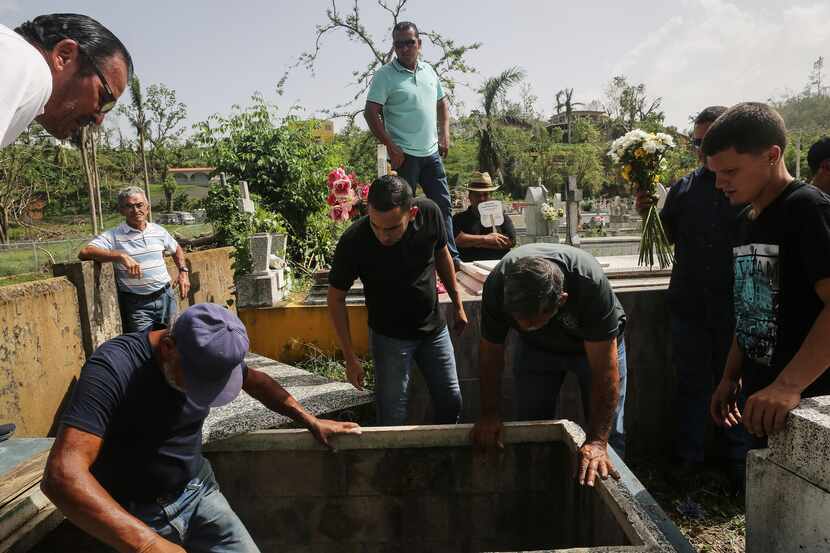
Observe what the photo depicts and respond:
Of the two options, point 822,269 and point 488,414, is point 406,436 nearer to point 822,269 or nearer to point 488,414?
point 488,414

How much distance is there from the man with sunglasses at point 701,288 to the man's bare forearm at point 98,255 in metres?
3.93

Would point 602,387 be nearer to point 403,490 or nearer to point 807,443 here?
point 807,443

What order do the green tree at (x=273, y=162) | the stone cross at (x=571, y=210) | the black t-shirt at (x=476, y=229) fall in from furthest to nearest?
the stone cross at (x=571, y=210), the green tree at (x=273, y=162), the black t-shirt at (x=476, y=229)

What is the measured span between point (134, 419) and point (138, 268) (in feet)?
8.89

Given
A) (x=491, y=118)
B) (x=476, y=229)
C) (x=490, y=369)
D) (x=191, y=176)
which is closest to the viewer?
(x=490, y=369)

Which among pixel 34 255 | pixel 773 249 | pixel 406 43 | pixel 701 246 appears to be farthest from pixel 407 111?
pixel 34 255

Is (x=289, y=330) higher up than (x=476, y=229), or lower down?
lower down

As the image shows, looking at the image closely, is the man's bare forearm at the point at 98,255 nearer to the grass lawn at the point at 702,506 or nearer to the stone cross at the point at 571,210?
the grass lawn at the point at 702,506

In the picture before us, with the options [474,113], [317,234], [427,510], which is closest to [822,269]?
[427,510]

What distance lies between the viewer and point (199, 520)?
Answer: 2281 millimetres

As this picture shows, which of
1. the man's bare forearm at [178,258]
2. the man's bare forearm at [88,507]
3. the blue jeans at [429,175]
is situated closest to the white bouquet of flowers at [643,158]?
the blue jeans at [429,175]

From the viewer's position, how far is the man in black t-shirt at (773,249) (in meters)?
1.82

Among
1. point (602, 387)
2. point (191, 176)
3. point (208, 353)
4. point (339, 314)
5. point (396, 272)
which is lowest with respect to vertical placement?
point (602, 387)

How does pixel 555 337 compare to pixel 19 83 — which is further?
pixel 555 337
